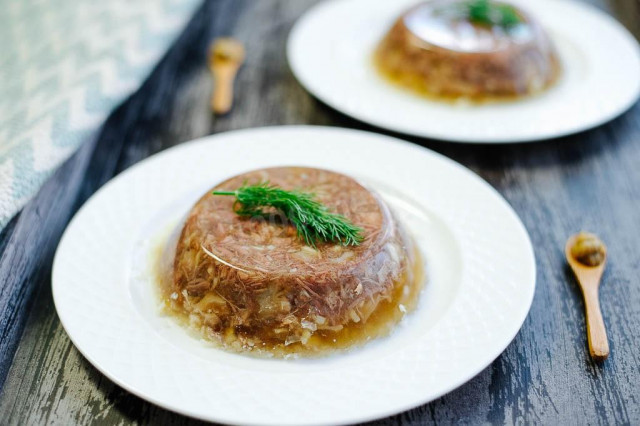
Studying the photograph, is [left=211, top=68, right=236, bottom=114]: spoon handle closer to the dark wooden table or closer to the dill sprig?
the dark wooden table

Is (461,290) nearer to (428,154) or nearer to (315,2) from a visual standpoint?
(428,154)

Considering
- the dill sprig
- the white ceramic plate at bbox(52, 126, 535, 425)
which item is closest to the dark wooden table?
the white ceramic plate at bbox(52, 126, 535, 425)

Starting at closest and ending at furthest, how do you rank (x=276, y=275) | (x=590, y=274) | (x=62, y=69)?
(x=276, y=275), (x=590, y=274), (x=62, y=69)

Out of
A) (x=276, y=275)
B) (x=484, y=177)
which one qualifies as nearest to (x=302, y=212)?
(x=276, y=275)

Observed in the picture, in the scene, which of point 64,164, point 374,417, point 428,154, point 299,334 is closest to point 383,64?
point 428,154

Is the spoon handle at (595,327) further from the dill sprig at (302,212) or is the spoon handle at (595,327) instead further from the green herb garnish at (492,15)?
the green herb garnish at (492,15)

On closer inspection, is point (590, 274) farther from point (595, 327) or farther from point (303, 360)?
point (303, 360)

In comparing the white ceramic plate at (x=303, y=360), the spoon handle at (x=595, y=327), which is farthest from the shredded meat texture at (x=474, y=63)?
the spoon handle at (x=595, y=327)

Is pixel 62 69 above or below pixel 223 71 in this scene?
above
